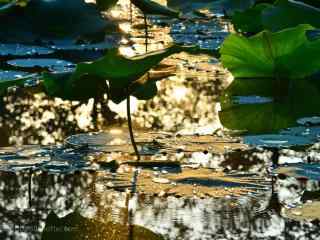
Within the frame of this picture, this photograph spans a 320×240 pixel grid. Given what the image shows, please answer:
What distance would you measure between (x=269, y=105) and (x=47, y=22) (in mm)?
1707

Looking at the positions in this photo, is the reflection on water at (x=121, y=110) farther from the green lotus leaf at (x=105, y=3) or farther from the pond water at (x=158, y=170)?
the green lotus leaf at (x=105, y=3)

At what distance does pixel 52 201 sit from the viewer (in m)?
1.15

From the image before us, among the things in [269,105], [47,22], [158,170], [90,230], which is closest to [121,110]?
[269,105]

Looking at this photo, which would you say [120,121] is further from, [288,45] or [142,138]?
[288,45]

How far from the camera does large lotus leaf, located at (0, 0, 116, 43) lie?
11.0 ft

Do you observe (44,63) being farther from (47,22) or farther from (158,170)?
(158,170)

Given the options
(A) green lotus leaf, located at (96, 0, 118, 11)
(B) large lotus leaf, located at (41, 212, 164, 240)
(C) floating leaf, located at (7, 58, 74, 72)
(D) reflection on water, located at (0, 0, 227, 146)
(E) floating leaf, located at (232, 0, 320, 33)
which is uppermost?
(A) green lotus leaf, located at (96, 0, 118, 11)

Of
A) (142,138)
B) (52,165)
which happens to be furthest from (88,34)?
(52,165)

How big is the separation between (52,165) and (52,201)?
0.61 ft

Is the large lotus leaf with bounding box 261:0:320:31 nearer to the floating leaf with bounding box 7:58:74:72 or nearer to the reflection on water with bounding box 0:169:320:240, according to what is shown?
the floating leaf with bounding box 7:58:74:72

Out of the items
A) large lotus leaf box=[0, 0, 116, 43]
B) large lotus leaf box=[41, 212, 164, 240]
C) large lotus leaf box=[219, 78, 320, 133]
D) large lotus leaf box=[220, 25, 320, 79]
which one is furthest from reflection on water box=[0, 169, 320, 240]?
large lotus leaf box=[0, 0, 116, 43]

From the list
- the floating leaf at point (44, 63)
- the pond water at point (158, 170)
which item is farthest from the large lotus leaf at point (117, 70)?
the floating leaf at point (44, 63)

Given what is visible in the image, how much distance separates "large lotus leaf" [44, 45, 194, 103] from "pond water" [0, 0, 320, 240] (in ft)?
0.29

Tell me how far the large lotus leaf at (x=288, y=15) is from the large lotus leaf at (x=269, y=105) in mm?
244
